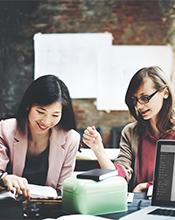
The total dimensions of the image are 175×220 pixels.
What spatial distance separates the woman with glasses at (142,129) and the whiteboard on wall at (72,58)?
204mm

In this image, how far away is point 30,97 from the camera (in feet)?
9.12

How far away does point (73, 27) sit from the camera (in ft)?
9.15

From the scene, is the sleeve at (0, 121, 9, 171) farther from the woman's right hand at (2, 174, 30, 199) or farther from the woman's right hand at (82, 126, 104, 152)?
the woman's right hand at (82, 126, 104, 152)

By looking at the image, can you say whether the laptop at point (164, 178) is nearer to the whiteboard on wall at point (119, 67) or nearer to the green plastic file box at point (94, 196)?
the green plastic file box at point (94, 196)

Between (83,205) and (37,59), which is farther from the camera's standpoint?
(37,59)

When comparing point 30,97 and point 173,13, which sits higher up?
point 173,13

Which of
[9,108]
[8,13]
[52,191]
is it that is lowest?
[52,191]

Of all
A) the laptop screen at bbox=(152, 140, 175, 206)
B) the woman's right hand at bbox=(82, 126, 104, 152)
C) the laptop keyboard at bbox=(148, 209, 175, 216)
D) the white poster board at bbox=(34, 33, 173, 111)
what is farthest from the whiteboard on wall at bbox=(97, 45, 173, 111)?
the laptop keyboard at bbox=(148, 209, 175, 216)

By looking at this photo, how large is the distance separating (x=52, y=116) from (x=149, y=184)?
23.1 inches

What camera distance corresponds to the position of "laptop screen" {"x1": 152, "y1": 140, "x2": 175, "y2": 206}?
2369mm

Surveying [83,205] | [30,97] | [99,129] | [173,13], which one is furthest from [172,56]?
[83,205]

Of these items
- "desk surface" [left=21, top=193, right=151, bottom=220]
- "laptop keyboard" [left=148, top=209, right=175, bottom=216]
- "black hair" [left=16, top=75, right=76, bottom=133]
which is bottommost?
"desk surface" [left=21, top=193, right=151, bottom=220]

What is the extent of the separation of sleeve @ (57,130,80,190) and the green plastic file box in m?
0.45

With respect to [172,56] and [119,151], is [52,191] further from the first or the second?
[172,56]
